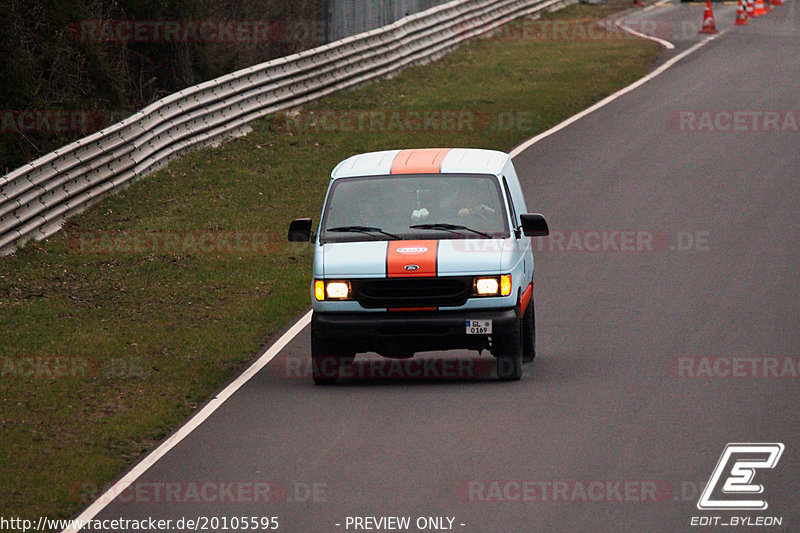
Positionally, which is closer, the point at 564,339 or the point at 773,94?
the point at 564,339

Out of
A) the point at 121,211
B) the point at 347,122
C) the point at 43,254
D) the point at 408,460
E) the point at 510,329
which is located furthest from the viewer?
the point at 347,122

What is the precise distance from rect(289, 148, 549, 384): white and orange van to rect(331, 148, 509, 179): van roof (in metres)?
0.03

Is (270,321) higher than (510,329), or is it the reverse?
(510,329)

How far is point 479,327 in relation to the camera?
1280 centimetres

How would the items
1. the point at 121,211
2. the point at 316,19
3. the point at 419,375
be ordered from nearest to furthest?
the point at 419,375 < the point at 121,211 < the point at 316,19

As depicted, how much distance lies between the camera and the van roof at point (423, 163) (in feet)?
44.8

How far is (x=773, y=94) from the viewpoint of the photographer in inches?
1172

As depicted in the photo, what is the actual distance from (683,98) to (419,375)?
1719cm

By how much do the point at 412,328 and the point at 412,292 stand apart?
1.09ft

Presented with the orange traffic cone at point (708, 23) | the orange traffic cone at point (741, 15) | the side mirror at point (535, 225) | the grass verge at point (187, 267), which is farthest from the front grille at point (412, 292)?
the orange traffic cone at point (741, 15)

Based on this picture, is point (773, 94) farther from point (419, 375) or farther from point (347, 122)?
point (419, 375)

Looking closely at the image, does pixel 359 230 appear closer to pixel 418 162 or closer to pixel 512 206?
pixel 418 162

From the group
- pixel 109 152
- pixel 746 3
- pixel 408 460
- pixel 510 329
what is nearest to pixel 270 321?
pixel 510 329

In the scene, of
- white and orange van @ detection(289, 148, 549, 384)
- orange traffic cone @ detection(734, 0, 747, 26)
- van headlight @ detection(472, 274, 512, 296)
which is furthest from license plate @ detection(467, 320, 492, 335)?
orange traffic cone @ detection(734, 0, 747, 26)
